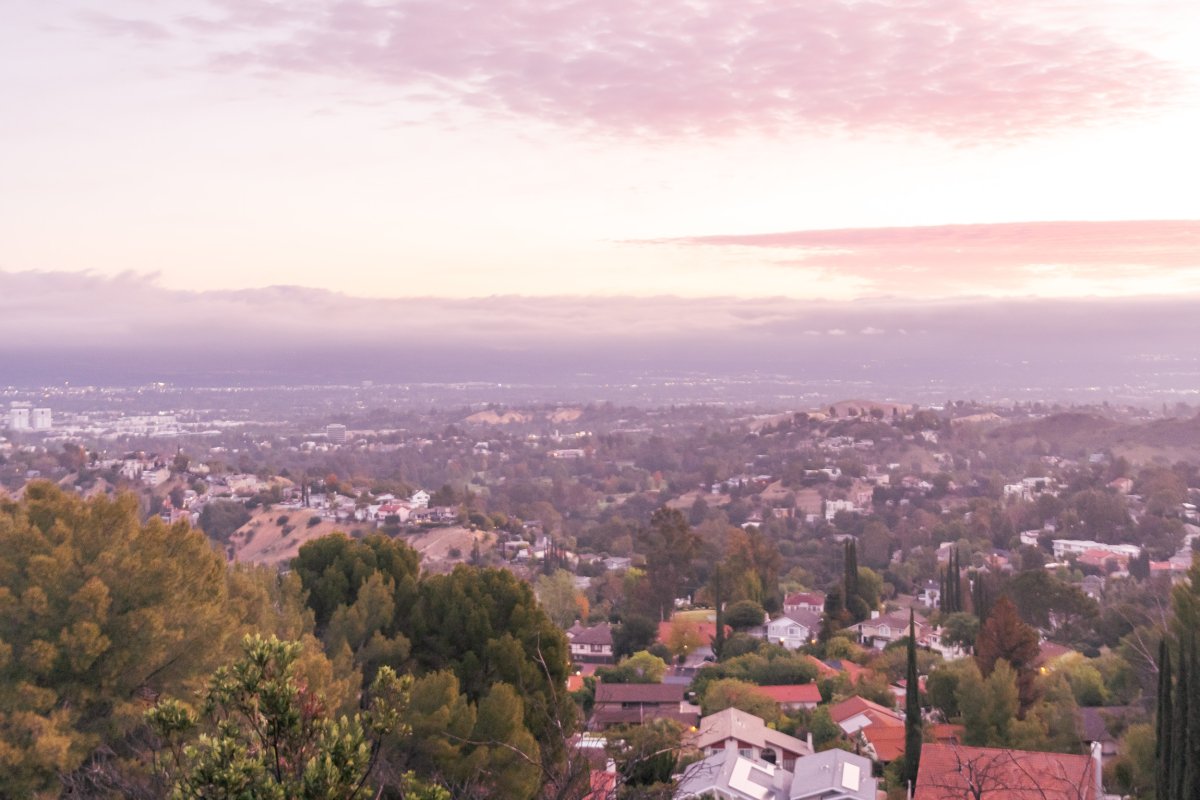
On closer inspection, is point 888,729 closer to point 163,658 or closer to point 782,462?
point 163,658

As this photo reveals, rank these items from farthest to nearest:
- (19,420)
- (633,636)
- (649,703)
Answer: (19,420) < (633,636) < (649,703)

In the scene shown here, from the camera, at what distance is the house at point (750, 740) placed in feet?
53.2

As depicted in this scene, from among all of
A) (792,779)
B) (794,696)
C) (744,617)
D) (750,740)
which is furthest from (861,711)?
(744,617)

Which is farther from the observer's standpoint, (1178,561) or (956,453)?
(956,453)

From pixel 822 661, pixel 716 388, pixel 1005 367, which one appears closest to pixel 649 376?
pixel 716 388

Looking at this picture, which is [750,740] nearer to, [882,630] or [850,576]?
[882,630]

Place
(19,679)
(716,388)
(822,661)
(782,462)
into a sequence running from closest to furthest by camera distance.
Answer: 1. (19,679)
2. (822,661)
3. (782,462)
4. (716,388)

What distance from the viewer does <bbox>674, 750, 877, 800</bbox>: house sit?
13.6 metres

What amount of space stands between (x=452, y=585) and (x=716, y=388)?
158 m

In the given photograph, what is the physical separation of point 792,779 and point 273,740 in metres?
12.4

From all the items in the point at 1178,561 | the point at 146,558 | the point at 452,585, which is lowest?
the point at 1178,561

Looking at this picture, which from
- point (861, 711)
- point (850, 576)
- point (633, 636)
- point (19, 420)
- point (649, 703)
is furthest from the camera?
point (19, 420)

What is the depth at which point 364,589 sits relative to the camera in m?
12.1

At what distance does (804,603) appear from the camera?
108 ft
